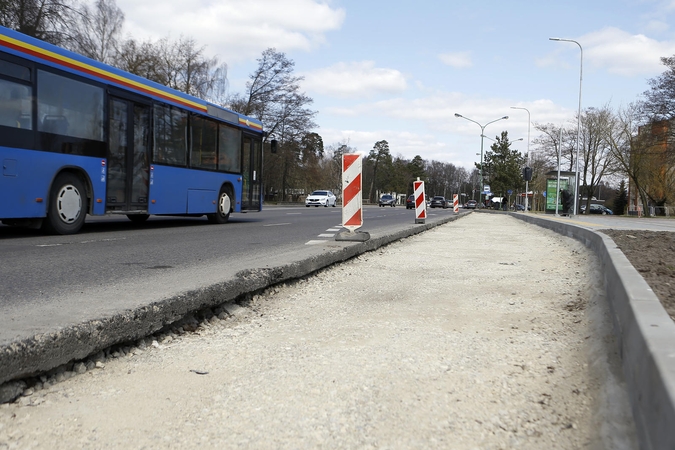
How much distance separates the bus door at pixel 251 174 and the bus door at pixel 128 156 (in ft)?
15.0

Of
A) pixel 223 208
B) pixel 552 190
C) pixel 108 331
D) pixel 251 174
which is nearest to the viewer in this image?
pixel 108 331

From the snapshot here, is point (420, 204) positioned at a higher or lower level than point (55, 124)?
lower

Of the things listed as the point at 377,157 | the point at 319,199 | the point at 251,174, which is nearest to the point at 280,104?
the point at 319,199

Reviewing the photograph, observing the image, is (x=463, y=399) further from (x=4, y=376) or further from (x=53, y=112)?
(x=53, y=112)

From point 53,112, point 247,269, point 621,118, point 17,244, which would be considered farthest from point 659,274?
point 621,118

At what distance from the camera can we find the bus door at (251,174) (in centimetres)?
1639

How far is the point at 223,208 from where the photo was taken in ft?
50.7

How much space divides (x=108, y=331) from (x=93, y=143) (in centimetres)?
810

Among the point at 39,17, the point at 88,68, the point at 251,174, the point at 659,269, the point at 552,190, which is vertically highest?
the point at 39,17

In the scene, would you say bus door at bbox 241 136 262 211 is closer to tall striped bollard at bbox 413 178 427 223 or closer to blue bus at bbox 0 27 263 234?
blue bus at bbox 0 27 263 234

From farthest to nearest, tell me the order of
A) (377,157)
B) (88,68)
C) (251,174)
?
(377,157) → (251,174) → (88,68)

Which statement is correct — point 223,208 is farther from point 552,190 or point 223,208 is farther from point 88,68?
point 552,190

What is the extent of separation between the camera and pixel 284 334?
3939 millimetres

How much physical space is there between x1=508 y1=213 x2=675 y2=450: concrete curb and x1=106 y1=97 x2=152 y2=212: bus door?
9654mm
